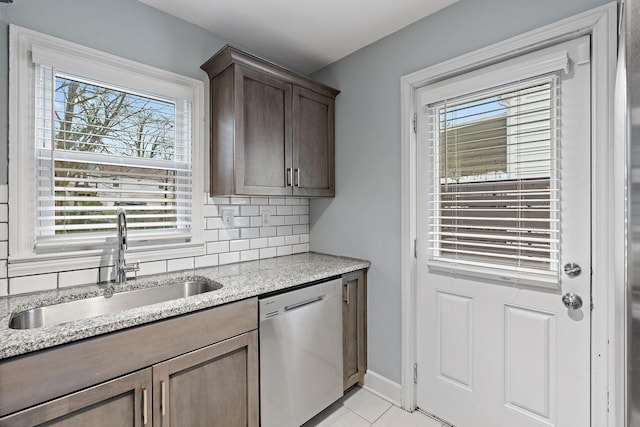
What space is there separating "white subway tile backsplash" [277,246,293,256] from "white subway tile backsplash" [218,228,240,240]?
1.33ft

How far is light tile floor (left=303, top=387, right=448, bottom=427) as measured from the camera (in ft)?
6.17

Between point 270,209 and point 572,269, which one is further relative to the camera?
point 270,209

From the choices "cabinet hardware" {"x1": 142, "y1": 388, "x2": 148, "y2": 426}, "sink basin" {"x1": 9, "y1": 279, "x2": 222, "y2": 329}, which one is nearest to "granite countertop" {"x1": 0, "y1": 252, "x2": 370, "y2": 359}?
"sink basin" {"x1": 9, "y1": 279, "x2": 222, "y2": 329}

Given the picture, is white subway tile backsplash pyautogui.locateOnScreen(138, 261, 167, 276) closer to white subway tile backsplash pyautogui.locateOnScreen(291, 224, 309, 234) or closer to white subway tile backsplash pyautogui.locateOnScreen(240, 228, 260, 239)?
white subway tile backsplash pyautogui.locateOnScreen(240, 228, 260, 239)

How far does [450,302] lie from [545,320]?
0.47 m

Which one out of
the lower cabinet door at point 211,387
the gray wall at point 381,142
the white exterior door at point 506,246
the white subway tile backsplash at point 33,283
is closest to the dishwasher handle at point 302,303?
the lower cabinet door at point 211,387

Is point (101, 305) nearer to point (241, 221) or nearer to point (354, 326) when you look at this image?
point (241, 221)

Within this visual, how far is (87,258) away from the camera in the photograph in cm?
162

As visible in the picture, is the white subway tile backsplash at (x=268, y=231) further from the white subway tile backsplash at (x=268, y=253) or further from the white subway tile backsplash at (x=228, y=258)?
the white subway tile backsplash at (x=228, y=258)

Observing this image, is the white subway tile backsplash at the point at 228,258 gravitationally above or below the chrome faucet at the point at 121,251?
below

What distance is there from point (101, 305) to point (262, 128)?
1.33 m

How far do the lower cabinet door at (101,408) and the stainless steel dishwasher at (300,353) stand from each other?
55 centimetres

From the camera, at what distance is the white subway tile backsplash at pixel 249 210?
2.30m

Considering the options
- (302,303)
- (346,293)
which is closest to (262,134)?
(302,303)
